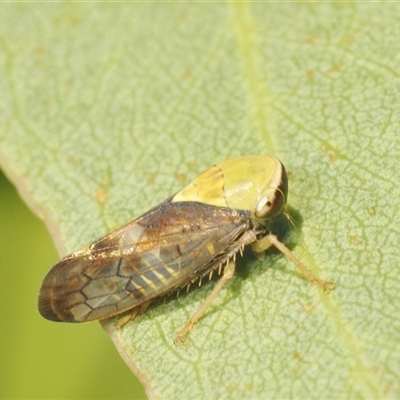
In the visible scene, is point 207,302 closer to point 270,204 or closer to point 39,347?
point 270,204

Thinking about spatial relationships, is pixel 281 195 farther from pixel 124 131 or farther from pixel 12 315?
pixel 12 315

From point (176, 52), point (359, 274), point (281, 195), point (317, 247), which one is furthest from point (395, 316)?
point (176, 52)

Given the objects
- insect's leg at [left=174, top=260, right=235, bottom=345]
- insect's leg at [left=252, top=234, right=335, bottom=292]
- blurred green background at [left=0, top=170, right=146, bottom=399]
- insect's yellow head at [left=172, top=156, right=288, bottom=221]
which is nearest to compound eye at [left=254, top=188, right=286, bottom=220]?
insect's yellow head at [left=172, top=156, right=288, bottom=221]

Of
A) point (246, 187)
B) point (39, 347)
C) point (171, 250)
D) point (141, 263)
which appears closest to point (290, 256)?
point (246, 187)

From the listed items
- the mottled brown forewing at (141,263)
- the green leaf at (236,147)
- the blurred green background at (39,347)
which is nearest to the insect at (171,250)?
the mottled brown forewing at (141,263)

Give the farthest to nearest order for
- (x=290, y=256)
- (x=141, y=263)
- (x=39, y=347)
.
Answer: (x=39, y=347) → (x=141, y=263) → (x=290, y=256)

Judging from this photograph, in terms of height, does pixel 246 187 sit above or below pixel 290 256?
above

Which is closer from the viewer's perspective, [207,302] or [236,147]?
[207,302]
